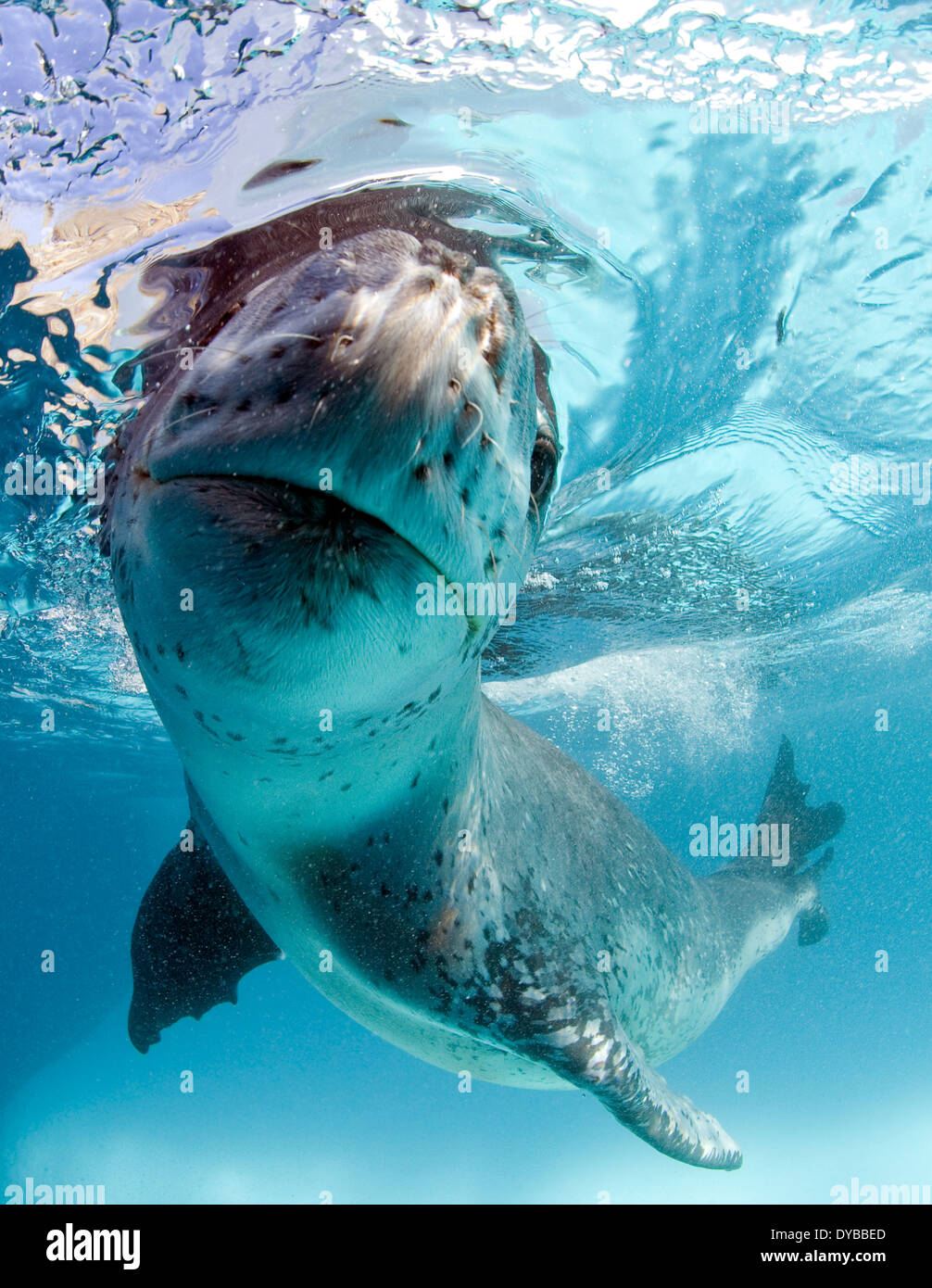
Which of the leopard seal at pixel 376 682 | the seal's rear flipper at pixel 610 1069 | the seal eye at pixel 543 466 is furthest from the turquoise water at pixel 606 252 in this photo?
the seal's rear flipper at pixel 610 1069

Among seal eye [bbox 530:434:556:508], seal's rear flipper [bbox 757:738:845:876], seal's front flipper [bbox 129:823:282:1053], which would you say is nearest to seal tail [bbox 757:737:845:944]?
seal's rear flipper [bbox 757:738:845:876]

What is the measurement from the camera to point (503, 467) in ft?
5.97

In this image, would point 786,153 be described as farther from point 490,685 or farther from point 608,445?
point 490,685

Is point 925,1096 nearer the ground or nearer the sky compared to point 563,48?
nearer the ground

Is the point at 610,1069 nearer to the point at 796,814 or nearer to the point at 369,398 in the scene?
the point at 369,398

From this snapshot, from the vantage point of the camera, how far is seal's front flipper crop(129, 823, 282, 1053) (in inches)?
193

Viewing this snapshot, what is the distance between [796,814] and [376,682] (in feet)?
34.0

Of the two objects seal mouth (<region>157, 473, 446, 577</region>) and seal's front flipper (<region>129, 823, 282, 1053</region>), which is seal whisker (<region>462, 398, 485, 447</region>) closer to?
seal mouth (<region>157, 473, 446, 577</region>)

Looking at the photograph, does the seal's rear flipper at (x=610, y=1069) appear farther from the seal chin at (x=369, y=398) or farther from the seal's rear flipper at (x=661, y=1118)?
the seal chin at (x=369, y=398)

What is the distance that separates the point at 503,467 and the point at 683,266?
5.18 meters

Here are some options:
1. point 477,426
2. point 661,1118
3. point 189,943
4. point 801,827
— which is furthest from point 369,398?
point 801,827

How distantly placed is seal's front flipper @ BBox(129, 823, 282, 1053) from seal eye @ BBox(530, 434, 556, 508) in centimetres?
341

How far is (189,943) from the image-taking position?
Answer: 5.16m

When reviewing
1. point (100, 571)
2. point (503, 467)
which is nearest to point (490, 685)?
point (100, 571)
